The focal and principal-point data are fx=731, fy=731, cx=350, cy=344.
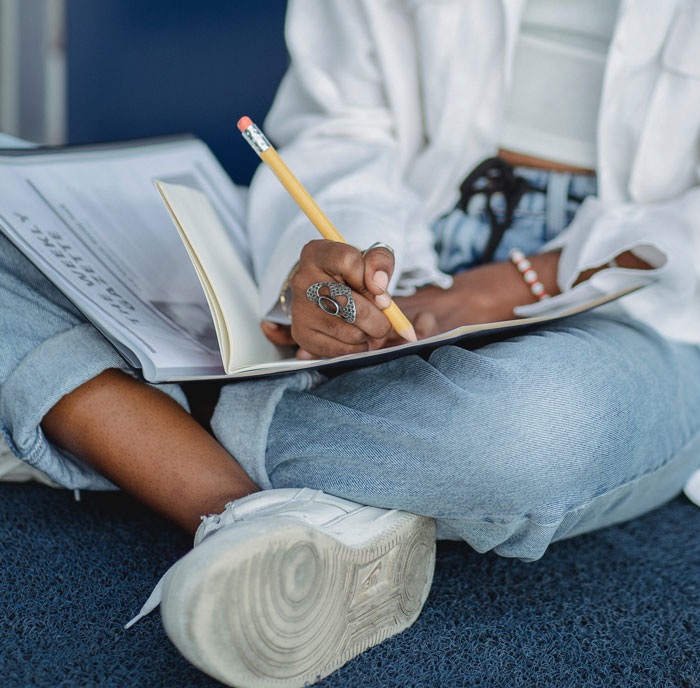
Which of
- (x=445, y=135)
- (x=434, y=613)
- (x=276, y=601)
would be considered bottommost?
(x=434, y=613)

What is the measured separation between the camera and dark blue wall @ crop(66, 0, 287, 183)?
4.68 ft

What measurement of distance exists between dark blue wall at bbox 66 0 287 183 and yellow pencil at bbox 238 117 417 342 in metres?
0.99

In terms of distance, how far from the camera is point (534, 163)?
843mm

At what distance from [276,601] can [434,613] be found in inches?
7.4

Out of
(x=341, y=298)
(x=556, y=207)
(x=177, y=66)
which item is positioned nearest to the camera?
(x=341, y=298)

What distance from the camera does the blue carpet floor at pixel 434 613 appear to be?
Result: 46 centimetres

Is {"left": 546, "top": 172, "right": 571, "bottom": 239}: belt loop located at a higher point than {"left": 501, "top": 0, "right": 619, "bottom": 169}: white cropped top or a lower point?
lower

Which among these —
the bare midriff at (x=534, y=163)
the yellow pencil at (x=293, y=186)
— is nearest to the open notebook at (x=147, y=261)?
the yellow pencil at (x=293, y=186)

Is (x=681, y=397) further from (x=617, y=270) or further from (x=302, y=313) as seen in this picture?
(x=302, y=313)

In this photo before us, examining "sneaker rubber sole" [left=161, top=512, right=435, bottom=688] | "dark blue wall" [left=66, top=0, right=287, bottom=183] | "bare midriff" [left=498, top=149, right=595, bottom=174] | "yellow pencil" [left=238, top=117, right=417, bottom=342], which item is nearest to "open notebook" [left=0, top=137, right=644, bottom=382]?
"yellow pencil" [left=238, top=117, right=417, bottom=342]

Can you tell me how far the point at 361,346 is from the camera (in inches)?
21.9

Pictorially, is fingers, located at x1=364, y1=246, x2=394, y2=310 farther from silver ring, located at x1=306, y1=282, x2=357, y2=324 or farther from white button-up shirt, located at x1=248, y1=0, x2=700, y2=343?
white button-up shirt, located at x1=248, y1=0, x2=700, y2=343

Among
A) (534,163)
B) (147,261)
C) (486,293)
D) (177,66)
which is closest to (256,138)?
(147,261)

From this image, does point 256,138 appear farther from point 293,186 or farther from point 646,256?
point 646,256
